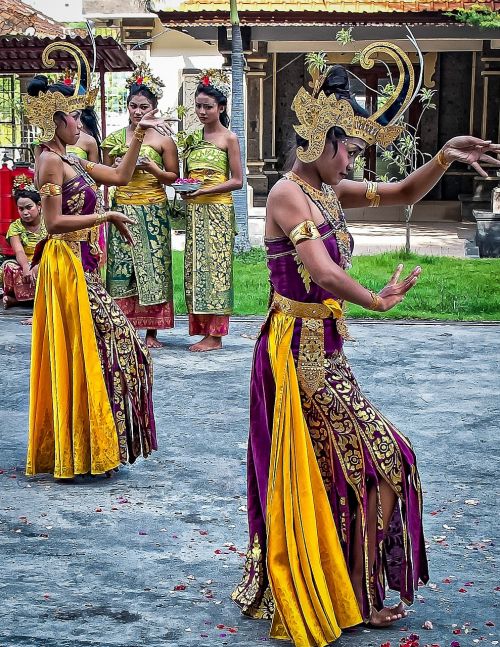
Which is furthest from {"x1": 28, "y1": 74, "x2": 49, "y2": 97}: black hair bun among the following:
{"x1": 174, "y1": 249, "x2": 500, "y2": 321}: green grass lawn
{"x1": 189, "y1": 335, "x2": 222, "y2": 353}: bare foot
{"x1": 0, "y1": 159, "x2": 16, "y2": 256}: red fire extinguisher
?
{"x1": 0, "y1": 159, "x2": 16, "y2": 256}: red fire extinguisher

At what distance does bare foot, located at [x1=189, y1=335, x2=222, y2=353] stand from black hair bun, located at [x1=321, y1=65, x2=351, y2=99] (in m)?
4.88

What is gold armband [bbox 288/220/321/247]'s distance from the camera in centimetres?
366

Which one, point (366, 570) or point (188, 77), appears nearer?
point (366, 570)

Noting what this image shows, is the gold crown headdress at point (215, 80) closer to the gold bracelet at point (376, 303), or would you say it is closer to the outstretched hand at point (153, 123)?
the outstretched hand at point (153, 123)

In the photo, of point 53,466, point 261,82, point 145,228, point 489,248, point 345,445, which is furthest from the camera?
point 261,82

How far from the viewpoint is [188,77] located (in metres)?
19.5

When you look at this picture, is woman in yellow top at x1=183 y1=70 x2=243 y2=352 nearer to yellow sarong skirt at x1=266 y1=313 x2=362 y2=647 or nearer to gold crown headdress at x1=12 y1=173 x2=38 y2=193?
gold crown headdress at x1=12 y1=173 x2=38 y2=193

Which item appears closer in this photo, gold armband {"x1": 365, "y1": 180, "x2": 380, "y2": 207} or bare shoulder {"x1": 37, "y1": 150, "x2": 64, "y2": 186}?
gold armband {"x1": 365, "y1": 180, "x2": 380, "y2": 207}

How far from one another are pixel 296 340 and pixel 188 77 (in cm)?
1620

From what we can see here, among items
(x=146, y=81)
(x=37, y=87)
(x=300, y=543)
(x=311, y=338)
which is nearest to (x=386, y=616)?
(x=300, y=543)

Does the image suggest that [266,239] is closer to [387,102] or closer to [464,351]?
[387,102]

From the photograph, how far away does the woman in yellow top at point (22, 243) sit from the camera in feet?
34.2

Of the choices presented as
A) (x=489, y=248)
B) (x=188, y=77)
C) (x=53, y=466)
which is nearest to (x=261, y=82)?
(x=188, y=77)

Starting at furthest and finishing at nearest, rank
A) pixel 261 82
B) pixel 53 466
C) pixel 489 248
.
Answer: pixel 261 82, pixel 489 248, pixel 53 466
